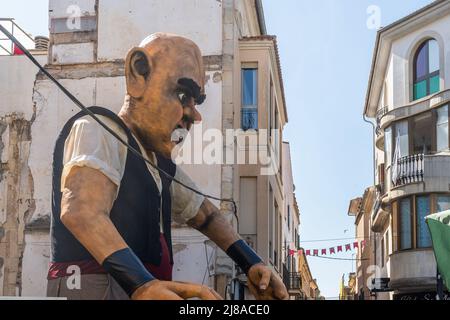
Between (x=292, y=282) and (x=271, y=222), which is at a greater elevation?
(x=271, y=222)

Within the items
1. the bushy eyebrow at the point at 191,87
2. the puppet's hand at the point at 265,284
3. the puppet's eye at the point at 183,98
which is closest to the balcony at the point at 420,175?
the puppet's hand at the point at 265,284

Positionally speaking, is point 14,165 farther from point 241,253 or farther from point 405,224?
point 405,224

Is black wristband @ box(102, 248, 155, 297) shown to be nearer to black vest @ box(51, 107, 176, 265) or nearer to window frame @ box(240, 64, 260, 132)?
black vest @ box(51, 107, 176, 265)

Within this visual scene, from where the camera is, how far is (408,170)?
20094 mm

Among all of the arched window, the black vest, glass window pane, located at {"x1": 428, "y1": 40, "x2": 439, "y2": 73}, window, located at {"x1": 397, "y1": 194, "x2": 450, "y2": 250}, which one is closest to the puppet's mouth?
the black vest

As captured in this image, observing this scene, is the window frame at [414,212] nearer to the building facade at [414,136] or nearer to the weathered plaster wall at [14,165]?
the building facade at [414,136]

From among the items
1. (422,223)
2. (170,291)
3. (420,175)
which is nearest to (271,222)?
(422,223)

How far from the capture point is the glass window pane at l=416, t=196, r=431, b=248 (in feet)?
63.4

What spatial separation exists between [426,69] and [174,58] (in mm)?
9777

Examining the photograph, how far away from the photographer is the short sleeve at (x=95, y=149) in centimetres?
1078

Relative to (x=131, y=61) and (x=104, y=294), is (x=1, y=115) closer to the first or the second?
(x=131, y=61)

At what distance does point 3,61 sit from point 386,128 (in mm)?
9113

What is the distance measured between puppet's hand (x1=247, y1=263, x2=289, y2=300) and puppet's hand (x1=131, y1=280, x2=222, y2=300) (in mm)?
2182

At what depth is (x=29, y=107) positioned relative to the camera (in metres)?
16.7
